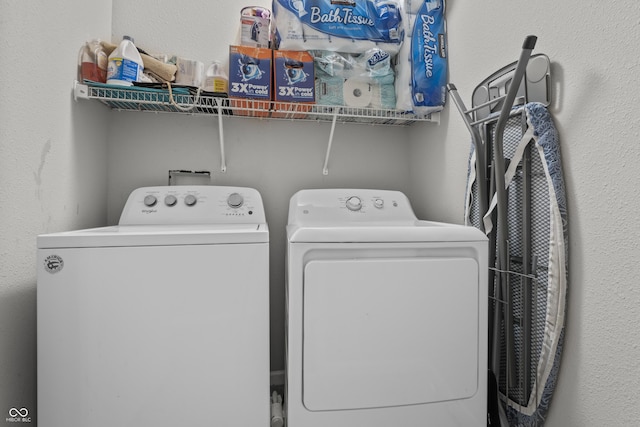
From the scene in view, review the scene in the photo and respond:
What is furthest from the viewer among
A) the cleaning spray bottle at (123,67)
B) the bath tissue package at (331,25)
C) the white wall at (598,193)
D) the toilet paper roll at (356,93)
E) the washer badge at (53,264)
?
the toilet paper roll at (356,93)

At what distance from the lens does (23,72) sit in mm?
1002

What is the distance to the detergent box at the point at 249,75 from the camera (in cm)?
148

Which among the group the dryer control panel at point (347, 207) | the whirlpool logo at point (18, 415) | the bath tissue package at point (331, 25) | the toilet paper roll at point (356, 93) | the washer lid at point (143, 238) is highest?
the bath tissue package at point (331, 25)

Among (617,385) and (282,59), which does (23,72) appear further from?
(617,385)

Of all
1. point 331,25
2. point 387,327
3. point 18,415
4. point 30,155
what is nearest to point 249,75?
point 331,25

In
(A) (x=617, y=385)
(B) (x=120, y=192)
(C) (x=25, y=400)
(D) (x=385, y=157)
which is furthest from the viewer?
(D) (x=385, y=157)

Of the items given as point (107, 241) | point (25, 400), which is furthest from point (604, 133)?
point (25, 400)

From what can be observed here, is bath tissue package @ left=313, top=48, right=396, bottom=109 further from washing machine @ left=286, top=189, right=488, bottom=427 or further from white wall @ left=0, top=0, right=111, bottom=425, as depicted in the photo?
white wall @ left=0, top=0, right=111, bottom=425

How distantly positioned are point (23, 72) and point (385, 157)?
164 centimetres

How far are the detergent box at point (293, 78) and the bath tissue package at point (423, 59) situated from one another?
467mm

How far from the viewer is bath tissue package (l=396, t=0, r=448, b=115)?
5.10 ft

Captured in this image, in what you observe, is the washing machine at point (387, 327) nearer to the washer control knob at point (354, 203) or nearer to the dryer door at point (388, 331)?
the dryer door at point (388, 331)

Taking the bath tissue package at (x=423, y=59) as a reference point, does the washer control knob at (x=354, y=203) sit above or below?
below

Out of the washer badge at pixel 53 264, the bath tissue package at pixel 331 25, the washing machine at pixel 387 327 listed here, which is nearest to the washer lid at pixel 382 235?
the washing machine at pixel 387 327
